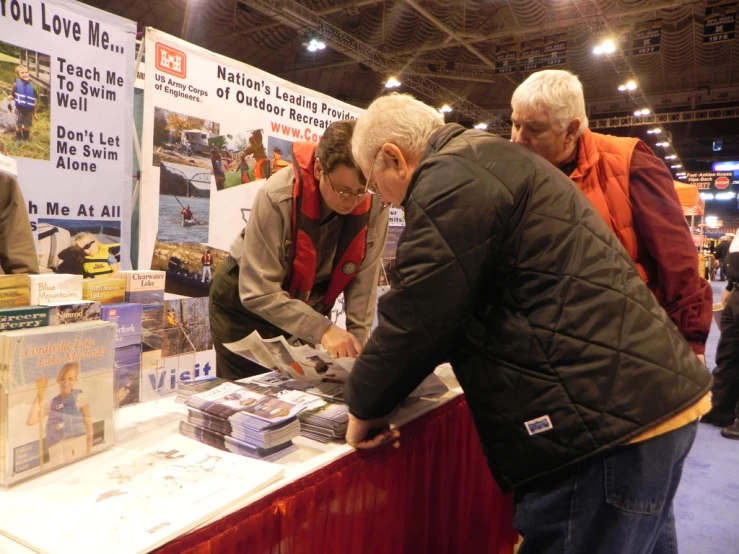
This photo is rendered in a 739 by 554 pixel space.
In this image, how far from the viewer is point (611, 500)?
0.94 m

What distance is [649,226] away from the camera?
1572mm

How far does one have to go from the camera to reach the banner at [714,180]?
17.5 meters

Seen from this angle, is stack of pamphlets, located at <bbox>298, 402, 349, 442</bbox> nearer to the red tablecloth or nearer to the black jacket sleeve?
the red tablecloth

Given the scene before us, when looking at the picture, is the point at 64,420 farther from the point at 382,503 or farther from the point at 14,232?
the point at 14,232

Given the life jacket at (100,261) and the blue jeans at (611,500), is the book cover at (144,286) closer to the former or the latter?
the blue jeans at (611,500)

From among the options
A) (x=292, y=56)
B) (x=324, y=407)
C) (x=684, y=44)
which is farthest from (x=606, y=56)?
(x=324, y=407)

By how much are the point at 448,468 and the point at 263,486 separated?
2.27 feet

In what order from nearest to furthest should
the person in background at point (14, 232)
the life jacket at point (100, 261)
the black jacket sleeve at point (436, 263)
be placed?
1. the black jacket sleeve at point (436, 263)
2. the person in background at point (14, 232)
3. the life jacket at point (100, 261)

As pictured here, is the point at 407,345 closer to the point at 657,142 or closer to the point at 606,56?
the point at 606,56

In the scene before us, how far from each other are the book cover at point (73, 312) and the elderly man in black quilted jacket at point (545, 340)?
20.7 inches

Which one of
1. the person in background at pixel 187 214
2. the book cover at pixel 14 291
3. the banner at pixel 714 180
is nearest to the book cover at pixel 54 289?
the book cover at pixel 14 291

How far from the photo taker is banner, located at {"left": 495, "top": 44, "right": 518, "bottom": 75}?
9141 millimetres

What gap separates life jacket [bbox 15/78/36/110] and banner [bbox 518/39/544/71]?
8067mm

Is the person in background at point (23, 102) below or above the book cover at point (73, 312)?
above
